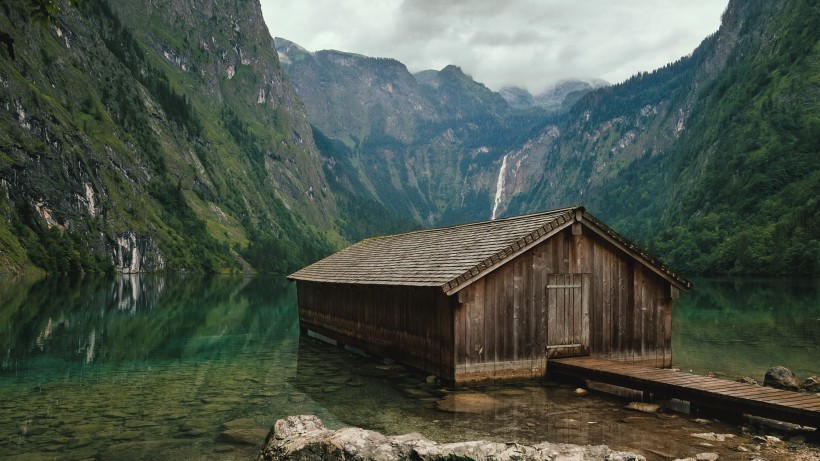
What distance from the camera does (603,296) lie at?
21.6 metres

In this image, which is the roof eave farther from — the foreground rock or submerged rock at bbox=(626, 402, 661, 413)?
the foreground rock

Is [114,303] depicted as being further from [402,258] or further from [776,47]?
[776,47]

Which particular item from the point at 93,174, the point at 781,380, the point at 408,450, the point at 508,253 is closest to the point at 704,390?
the point at 781,380

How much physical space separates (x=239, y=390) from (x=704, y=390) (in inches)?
548

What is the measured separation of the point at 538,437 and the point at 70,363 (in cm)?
2004

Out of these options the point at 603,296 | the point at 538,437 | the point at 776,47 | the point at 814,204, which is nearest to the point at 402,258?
the point at 603,296

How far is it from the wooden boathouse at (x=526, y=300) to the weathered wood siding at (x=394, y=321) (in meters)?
0.06

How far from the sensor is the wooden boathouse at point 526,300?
19719 mm

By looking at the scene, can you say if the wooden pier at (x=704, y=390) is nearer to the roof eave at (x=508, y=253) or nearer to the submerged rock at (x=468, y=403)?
the submerged rock at (x=468, y=403)

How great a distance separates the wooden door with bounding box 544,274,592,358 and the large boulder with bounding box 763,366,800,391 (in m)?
5.77

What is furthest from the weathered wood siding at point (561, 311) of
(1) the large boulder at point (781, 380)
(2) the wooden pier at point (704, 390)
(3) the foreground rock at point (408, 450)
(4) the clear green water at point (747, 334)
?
(3) the foreground rock at point (408, 450)

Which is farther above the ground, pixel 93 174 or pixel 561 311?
pixel 93 174

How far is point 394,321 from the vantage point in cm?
2370

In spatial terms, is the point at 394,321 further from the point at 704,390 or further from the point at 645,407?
the point at 704,390
